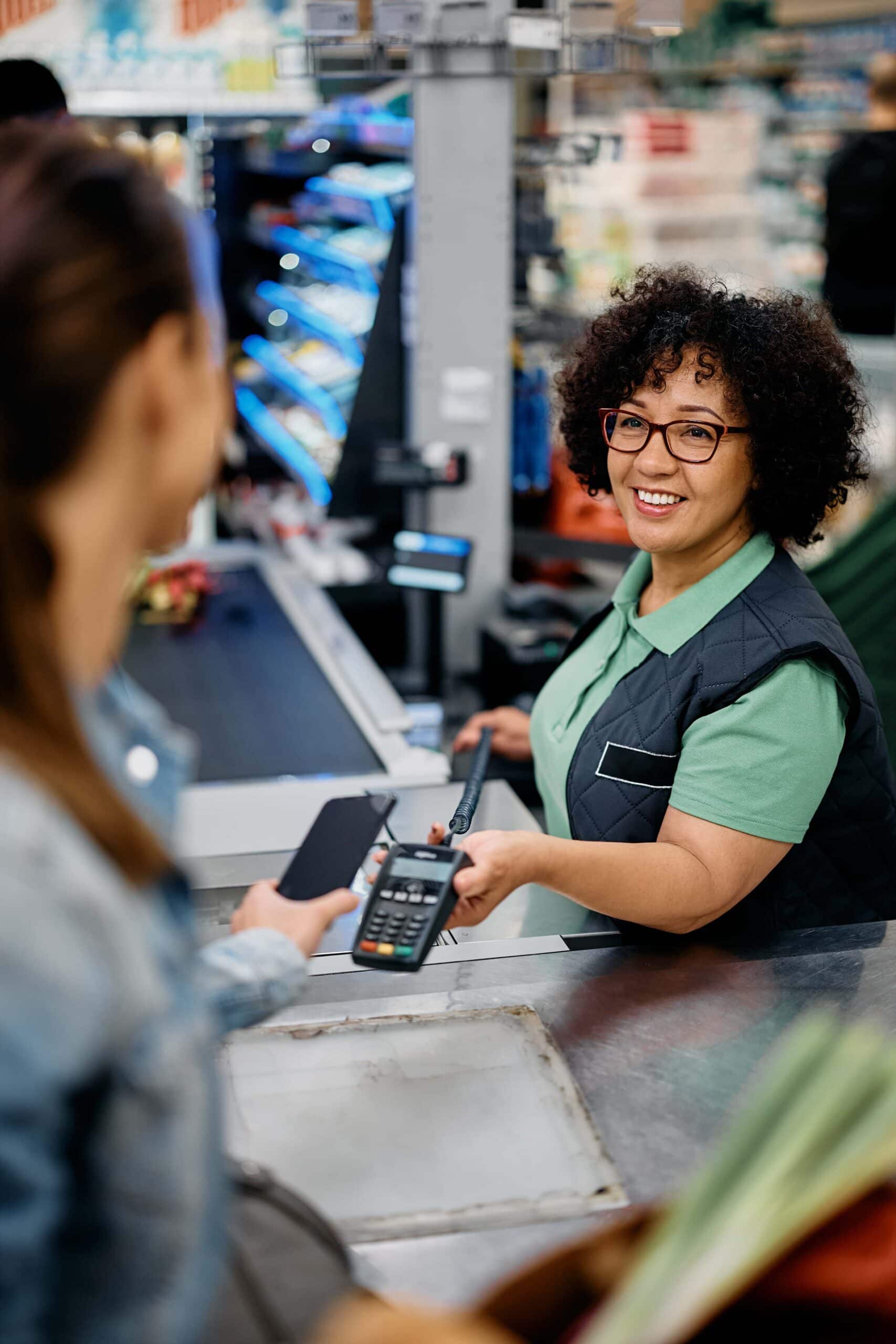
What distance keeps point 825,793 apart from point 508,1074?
27.2 inches

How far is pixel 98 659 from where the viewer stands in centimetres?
73

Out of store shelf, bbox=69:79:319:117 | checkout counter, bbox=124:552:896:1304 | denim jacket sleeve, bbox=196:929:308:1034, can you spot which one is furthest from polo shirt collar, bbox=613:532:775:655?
store shelf, bbox=69:79:319:117

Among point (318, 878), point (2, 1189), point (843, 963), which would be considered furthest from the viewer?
point (843, 963)

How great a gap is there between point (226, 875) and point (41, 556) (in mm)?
1581

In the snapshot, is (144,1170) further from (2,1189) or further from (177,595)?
(177,595)

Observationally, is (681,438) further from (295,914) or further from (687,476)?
(295,914)

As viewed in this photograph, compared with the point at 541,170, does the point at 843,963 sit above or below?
below

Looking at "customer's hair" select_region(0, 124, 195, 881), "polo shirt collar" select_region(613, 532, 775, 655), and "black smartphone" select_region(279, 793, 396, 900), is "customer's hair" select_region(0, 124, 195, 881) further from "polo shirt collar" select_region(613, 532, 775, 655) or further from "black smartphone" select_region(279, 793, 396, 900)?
"polo shirt collar" select_region(613, 532, 775, 655)

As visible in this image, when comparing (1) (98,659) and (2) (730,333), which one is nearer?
(1) (98,659)

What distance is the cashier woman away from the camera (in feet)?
5.57

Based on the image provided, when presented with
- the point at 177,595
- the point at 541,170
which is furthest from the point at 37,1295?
the point at 541,170

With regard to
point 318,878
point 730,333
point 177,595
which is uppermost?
point 730,333

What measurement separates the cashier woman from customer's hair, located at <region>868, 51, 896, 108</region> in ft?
20.5

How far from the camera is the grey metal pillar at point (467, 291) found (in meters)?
4.26
